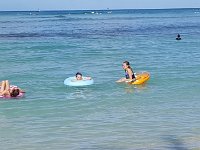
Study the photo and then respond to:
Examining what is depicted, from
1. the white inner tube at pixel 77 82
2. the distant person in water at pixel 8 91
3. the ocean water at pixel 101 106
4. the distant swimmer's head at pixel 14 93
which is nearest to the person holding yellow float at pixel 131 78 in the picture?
the ocean water at pixel 101 106

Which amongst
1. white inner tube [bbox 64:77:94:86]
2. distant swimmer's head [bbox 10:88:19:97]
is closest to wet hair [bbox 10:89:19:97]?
distant swimmer's head [bbox 10:88:19:97]

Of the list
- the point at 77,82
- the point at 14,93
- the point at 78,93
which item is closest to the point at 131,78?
the point at 77,82

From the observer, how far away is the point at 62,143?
35.4ft

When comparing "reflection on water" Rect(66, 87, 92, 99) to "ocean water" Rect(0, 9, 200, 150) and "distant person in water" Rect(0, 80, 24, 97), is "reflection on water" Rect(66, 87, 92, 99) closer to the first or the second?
"ocean water" Rect(0, 9, 200, 150)

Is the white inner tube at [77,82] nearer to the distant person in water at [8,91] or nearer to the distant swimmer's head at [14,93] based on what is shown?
the distant person in water at [8,91]

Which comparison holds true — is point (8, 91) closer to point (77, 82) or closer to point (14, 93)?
point (14, 93)

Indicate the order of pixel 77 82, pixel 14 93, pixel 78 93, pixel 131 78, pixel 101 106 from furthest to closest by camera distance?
pixel 131 78, pixel 77 82, pixel 78 93, pixel 14 93, pixel 101 106

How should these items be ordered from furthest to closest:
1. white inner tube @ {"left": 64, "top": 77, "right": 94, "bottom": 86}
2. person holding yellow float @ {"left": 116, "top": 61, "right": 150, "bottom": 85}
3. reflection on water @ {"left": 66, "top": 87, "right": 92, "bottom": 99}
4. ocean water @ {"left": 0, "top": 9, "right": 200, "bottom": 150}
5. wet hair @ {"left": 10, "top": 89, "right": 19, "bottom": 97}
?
person holding yellow float @ {"left": 116, "top": 61, "right": 150, "bottom": 85}, white inner tube @ {"left": 64, "top": 77, "right": 94, "bottom": 86}, reflection on water @ {"left": 66, "top": 87, "right": 92, "bottom": 99}, wet hair @ {"left": 10, "top": 89, "right": 19, "bottom": 97}, ocean water @ {"left": 0, "top": 9, "right": 200, "bottom": 150}

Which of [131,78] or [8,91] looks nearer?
[8,91]

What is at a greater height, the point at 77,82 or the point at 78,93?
the point at 77,82

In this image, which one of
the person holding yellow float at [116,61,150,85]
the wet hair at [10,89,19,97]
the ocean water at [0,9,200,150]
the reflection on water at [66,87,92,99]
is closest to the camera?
the ocean water at [0,9,200,150]

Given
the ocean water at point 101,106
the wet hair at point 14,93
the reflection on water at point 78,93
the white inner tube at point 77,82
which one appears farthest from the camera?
the white inner tube at point 77,82

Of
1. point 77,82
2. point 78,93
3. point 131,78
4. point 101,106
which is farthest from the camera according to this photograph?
point 131,78

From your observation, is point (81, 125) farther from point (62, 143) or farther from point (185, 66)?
point (185, 66)
